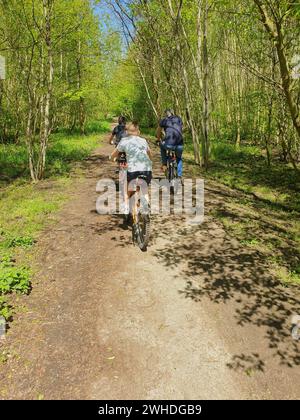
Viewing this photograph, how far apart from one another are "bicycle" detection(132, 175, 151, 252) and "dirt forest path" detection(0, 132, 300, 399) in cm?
27

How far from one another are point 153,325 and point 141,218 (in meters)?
2.58

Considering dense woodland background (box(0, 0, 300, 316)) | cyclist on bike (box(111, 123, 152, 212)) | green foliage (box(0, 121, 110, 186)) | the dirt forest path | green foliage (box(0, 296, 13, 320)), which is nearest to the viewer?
the dirt forest path

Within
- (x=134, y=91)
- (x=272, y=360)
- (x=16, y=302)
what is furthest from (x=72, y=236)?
(x=134, y=91)

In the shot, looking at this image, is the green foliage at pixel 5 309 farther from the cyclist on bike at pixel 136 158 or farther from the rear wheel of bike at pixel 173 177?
the rear wheel of bike at pixel 173 177

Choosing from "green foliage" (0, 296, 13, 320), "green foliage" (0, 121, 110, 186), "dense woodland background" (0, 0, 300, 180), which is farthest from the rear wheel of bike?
"green foliage" (0, 296, 13, 320)

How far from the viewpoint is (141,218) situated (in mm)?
7152

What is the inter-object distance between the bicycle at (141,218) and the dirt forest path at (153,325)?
0.87 feet

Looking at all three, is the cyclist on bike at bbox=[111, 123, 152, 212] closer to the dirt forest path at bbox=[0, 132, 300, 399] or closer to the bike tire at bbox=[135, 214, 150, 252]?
the bike tire at bbox=[135, 214, 150, 252]

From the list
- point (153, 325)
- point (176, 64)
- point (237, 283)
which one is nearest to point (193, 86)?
point (176, 64)

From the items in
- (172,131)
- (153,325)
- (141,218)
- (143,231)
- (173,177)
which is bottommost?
(153,325)

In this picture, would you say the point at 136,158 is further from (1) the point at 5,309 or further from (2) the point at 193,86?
(2) the point at 193,86

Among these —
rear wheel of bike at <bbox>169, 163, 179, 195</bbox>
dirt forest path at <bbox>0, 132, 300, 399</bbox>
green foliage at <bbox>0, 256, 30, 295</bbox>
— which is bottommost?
dirt forest path at <bbox>0, 132, 300, 399</bbox>

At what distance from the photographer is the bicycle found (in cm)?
699

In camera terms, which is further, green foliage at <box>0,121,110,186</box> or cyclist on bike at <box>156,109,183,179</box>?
green foliage at <box>0,121,110,186</box>
